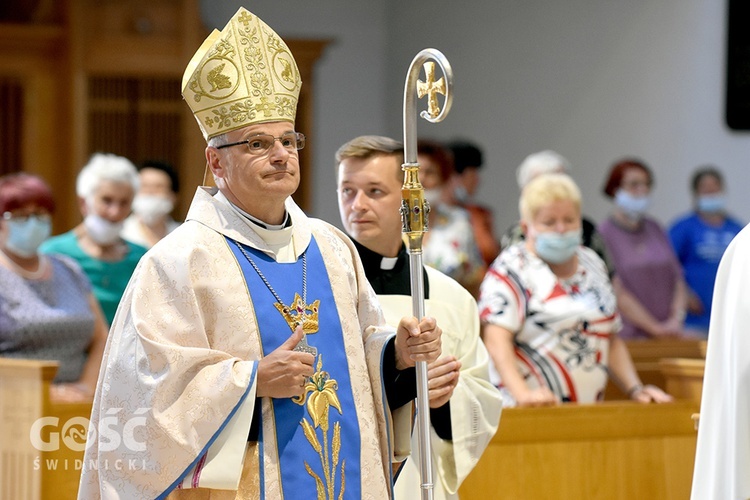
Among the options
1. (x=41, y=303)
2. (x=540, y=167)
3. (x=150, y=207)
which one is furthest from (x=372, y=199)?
(x=150, y=207)

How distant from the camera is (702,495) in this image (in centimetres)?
332

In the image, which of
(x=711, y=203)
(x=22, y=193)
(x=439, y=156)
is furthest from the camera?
(x=711, y=203)

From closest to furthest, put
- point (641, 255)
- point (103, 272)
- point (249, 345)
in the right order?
point (249, 345)
point (103, 272)
point (641, 255)

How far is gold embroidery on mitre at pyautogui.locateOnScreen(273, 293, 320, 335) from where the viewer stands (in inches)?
122

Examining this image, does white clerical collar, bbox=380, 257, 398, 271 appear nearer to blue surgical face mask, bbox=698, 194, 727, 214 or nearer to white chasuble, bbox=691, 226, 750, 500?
white chasuble, bbox=691, 226, 750, 500

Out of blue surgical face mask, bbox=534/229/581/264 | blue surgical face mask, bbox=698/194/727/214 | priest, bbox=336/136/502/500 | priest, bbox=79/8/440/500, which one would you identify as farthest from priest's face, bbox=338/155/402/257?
blue surgical face mask, bbox=698/194/727/214

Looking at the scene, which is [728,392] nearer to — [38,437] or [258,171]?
[258,171]

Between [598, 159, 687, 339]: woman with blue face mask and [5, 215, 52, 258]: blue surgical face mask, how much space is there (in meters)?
3.51

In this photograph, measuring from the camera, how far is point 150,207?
24.3ft

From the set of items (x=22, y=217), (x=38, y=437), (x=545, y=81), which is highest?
(x=545, y=81)

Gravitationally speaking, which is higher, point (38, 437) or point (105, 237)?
point (105, 237)

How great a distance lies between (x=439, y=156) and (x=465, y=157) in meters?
0.65

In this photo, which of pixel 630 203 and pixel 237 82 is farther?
pixel 630 203

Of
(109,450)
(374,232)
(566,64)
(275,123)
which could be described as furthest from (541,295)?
(566,64)
